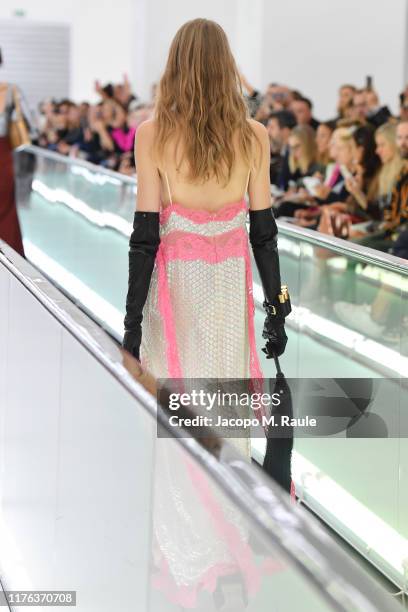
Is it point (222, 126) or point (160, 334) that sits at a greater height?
point (222, 126)

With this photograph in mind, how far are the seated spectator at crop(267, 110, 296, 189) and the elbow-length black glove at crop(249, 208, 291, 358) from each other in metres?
7.85

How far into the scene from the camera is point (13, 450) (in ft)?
12.3

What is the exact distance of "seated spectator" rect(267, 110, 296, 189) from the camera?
37.9 ft

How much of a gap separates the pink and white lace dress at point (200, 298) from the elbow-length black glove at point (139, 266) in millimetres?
65

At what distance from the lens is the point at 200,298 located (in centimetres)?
358

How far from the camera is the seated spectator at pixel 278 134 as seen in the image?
11539 millimetres

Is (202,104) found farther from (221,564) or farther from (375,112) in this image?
(375,112)

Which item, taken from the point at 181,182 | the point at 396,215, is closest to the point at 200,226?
the point at 181,182

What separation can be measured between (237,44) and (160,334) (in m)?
14.0

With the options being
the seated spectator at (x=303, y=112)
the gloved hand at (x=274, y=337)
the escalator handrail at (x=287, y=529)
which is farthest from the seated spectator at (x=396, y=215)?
the escalator handrail at (x=287, y=529)

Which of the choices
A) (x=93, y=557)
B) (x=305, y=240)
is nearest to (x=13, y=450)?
(x=93, y=557)

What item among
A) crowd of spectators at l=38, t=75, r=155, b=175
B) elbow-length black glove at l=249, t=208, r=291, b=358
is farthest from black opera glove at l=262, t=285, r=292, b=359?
crowd of spectators at l=38, t=75, r=155, b=175

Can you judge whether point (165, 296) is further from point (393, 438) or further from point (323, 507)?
point (323, 507)

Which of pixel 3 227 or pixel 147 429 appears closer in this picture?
pixel 147 429
